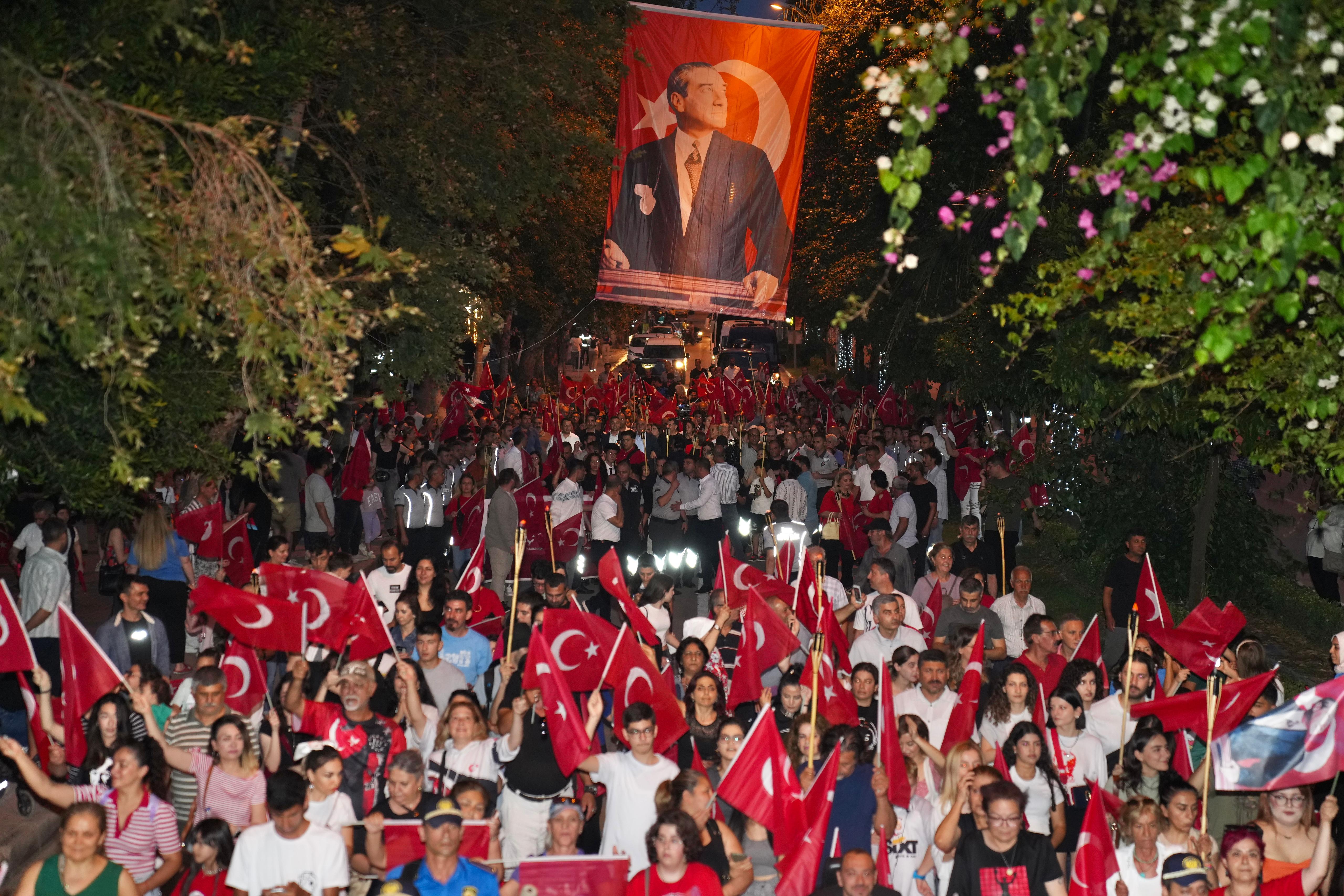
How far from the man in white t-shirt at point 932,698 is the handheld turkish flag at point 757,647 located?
95 cm

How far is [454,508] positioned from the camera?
17453 mm

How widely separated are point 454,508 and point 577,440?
6199mm

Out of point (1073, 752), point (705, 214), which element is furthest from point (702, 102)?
point (1073, 752)

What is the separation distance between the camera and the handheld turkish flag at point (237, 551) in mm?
13641

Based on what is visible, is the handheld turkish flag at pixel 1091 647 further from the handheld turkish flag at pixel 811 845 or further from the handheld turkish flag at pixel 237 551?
the handheld turkish flag at pixel 237 551

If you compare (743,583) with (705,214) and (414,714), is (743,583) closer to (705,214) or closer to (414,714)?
(414,714)

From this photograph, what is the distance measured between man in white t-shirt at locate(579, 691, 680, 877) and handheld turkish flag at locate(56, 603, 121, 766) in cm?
295

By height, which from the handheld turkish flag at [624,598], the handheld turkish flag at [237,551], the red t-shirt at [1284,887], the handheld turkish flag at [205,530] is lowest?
the handheld turkish flag at [237,551]


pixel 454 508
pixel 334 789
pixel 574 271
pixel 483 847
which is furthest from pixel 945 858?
pixel 574 271

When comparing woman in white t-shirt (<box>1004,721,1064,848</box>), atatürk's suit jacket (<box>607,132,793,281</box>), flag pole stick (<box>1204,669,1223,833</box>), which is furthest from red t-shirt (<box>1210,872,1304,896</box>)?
atatürk's suit jacket (<box>607,132,793,281</box>)

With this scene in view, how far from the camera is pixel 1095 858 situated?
7090mm

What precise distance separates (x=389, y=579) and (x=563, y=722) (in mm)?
4483

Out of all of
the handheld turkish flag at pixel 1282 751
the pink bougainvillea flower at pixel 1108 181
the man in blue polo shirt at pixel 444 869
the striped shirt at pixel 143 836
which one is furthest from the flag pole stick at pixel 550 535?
the pink bougainvillea flower at pixel 1108 181

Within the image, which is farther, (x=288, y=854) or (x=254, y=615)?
(x=254, y=615)
